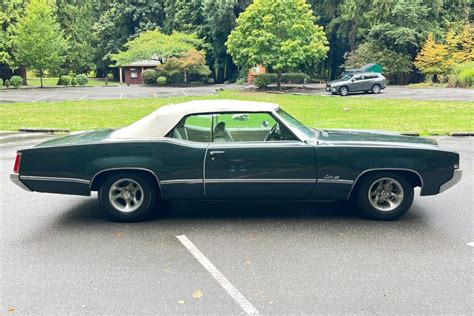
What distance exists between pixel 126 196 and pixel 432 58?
3870 centimetres

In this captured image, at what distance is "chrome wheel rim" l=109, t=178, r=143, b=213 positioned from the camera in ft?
18.6

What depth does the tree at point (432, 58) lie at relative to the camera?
127ft

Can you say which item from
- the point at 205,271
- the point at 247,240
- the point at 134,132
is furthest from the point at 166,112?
the point at 205,271

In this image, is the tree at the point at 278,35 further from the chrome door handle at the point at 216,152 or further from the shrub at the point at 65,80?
the chrome door handle at the point at 216,152

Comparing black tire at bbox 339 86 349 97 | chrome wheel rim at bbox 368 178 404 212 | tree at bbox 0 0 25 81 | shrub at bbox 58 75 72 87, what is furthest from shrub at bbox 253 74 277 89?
chrome wheel rim at bbox 368 178 404 212

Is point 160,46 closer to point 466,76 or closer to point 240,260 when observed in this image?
point 466,76

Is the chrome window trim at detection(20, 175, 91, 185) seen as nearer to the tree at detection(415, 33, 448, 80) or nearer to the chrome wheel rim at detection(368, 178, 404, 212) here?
the chrome wheel rim at detection(368, 178, 404, 212)

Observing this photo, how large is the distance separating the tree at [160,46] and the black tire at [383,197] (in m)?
43.3

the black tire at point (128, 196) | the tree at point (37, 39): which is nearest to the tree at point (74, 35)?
the tree at point (37, 39)

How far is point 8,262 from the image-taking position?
4590mm

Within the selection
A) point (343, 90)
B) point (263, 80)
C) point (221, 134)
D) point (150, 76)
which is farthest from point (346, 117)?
point (150, 76)

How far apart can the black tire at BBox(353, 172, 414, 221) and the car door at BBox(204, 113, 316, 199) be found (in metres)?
0.63

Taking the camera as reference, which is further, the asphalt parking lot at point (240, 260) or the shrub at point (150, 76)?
the shrub at point (150, 76)

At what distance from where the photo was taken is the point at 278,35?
3512 cm
